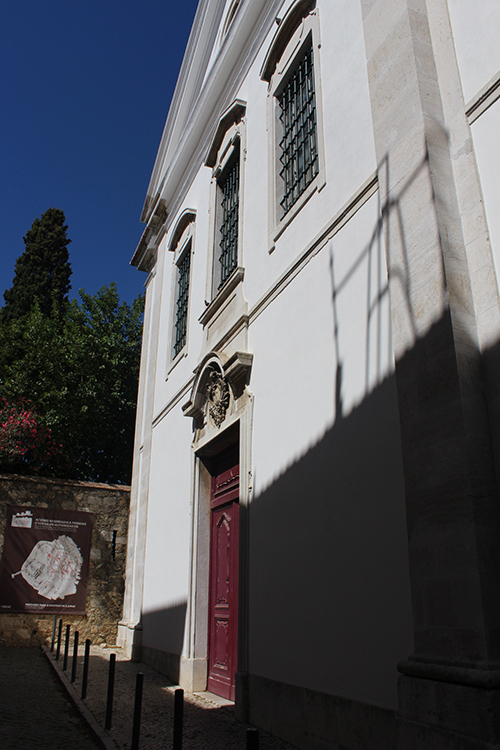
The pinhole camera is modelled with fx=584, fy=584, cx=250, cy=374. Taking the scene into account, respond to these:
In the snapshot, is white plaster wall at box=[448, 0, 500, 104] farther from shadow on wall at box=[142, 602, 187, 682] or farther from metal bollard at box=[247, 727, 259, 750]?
shadow on wall at box=[142, 602, 187, 682]

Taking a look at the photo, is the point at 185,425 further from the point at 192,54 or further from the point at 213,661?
the point at 192,54

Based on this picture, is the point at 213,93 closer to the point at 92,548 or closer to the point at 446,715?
the point at 92,548

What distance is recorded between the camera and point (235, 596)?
21.1ft

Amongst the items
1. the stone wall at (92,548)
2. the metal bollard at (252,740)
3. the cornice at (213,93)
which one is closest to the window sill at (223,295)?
the cornice at (213,93)

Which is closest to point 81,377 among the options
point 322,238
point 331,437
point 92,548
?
point 92,548

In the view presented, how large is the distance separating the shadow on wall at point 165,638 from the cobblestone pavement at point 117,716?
0.59 ft

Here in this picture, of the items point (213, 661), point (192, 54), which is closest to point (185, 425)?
point (213, 661)

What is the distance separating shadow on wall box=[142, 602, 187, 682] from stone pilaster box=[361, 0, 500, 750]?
4.88 metres

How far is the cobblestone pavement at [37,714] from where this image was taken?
453cm

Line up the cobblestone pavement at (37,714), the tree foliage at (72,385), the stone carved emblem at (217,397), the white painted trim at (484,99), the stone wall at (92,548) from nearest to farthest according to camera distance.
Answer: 1. the white painted trim at (484,99)
2. the cobblestone pavement at (37,714)
3. the stone carved emblem at (217,397)
4. the stone wall at (92,548)
5. the tree foliage at (72,385)

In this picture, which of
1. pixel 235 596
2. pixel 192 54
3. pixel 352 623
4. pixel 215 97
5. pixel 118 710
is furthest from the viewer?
pixel 192 54

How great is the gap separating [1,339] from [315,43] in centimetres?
1449

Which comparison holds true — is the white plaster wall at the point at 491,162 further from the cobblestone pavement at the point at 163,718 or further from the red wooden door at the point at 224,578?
the red wooden door at the point at 224,578

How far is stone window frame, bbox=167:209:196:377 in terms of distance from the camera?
9891mm
